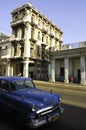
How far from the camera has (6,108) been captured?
7.07 m

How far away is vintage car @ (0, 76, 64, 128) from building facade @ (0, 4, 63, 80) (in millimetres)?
30459

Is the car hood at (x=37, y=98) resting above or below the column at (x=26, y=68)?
below

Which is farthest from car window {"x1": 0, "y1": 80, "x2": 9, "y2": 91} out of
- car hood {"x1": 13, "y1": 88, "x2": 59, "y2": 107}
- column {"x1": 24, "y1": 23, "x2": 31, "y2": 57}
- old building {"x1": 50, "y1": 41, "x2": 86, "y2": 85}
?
column {"x1": 24, "y1": 23, "x2": 31, "y2": 57}

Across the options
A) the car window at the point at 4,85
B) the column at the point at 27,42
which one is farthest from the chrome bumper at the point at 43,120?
the column at the point at 27,42

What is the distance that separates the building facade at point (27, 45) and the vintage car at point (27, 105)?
30459 mm

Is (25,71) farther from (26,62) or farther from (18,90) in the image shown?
(18,90)

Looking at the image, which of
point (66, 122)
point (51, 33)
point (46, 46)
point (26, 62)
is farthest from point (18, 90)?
point (51, 33)

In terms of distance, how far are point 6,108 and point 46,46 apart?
1531 inches

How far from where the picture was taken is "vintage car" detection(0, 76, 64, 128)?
5930 millimetres

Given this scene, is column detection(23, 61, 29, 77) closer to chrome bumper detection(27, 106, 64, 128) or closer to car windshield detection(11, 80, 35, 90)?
car windshield detection(11, 80, 35, 90)

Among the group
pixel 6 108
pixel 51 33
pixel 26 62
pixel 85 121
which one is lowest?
pixel 85 121

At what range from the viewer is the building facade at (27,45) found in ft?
128

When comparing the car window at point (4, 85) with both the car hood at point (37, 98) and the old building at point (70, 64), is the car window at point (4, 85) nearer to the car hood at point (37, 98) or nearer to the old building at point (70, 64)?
the car hood at point (37, 98)

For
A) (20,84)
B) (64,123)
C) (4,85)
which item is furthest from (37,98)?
(4,85)
